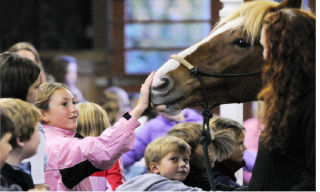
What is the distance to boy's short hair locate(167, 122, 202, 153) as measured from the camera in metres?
3.58

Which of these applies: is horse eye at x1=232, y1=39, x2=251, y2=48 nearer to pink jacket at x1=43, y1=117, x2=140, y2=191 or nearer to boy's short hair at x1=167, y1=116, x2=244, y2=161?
pink jacket at x1=43, y1=117, x2=140, y2=191

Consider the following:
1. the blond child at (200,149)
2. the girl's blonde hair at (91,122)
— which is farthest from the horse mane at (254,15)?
the girl's blonde hair at (91,122)

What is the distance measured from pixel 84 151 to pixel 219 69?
2.38 feet

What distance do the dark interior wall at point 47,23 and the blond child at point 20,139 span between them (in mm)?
8627

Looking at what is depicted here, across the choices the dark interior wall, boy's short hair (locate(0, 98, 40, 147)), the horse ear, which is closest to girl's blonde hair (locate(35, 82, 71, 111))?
boy's short hair (locate(0, 98, 40, 147))

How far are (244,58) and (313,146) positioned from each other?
2.67ft

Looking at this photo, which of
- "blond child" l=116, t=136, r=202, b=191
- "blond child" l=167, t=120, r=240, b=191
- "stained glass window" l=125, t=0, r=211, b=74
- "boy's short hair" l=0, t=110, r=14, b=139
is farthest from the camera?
"stained glass window" l=125, t=0, r=211, b=74

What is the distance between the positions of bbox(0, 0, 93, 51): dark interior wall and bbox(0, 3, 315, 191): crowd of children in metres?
7.37

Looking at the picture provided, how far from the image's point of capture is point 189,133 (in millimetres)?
3607

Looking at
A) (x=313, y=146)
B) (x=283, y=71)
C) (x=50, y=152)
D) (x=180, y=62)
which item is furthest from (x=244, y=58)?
(x=50, y=152)

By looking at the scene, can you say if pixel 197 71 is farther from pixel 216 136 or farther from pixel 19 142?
pixel 19 142

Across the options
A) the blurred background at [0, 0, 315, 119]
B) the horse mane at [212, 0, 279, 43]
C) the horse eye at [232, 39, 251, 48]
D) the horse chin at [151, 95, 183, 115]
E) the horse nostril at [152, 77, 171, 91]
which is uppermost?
the horse mane at [212, 0, 279, 43]

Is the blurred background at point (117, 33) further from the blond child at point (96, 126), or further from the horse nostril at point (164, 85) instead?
the horse nostril at point (164, 85)
